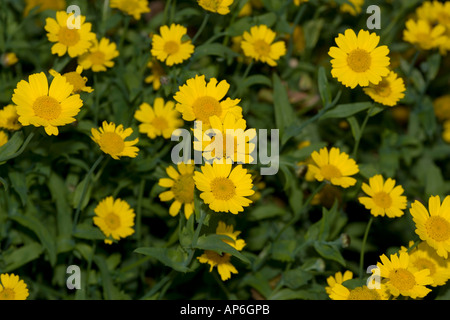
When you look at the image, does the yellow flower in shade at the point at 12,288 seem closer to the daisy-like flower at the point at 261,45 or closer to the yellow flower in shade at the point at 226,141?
the yellow flower in shade at the point at 226,141

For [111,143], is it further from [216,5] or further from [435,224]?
[435,224]

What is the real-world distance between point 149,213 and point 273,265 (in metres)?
0.48

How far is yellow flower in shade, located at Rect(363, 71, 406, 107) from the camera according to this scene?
1.82 metres

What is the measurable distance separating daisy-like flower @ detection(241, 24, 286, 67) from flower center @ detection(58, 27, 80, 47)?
21.6 inches

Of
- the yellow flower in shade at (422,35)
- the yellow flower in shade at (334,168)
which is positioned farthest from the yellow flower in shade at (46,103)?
the yellow flower in shade at (422,35)

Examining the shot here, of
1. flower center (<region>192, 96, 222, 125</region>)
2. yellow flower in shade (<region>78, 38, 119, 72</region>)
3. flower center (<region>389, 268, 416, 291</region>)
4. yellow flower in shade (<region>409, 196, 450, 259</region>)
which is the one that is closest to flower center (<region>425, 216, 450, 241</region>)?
yellow flower in shade (<region>409, 196, 450, 259</region>)

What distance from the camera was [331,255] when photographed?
1750mm

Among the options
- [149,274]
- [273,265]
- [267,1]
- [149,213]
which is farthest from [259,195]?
[267,1]

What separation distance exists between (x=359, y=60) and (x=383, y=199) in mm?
444

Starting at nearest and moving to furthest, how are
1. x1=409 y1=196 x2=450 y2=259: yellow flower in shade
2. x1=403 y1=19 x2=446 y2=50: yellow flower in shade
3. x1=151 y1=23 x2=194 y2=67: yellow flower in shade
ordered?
x1=409 y1=196 x2=450 y2=259: yellow flower in shade < x1=151 y1=23 x2=194 y2=67: yellow flower in shade < x1=403 y1=19 x2=446 y2=50: yellow flower in shade

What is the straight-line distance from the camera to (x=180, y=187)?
174 cm

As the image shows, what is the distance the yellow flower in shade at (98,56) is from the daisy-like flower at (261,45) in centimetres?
45

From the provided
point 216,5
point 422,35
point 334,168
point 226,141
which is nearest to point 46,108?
point 226,141

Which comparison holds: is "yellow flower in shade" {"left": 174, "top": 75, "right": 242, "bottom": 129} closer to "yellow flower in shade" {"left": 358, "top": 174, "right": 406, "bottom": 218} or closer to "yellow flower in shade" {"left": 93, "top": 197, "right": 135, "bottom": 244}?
"yellow flower in shade" {"left": 93, "top": 197, "right": 135, "bottom": 244}
